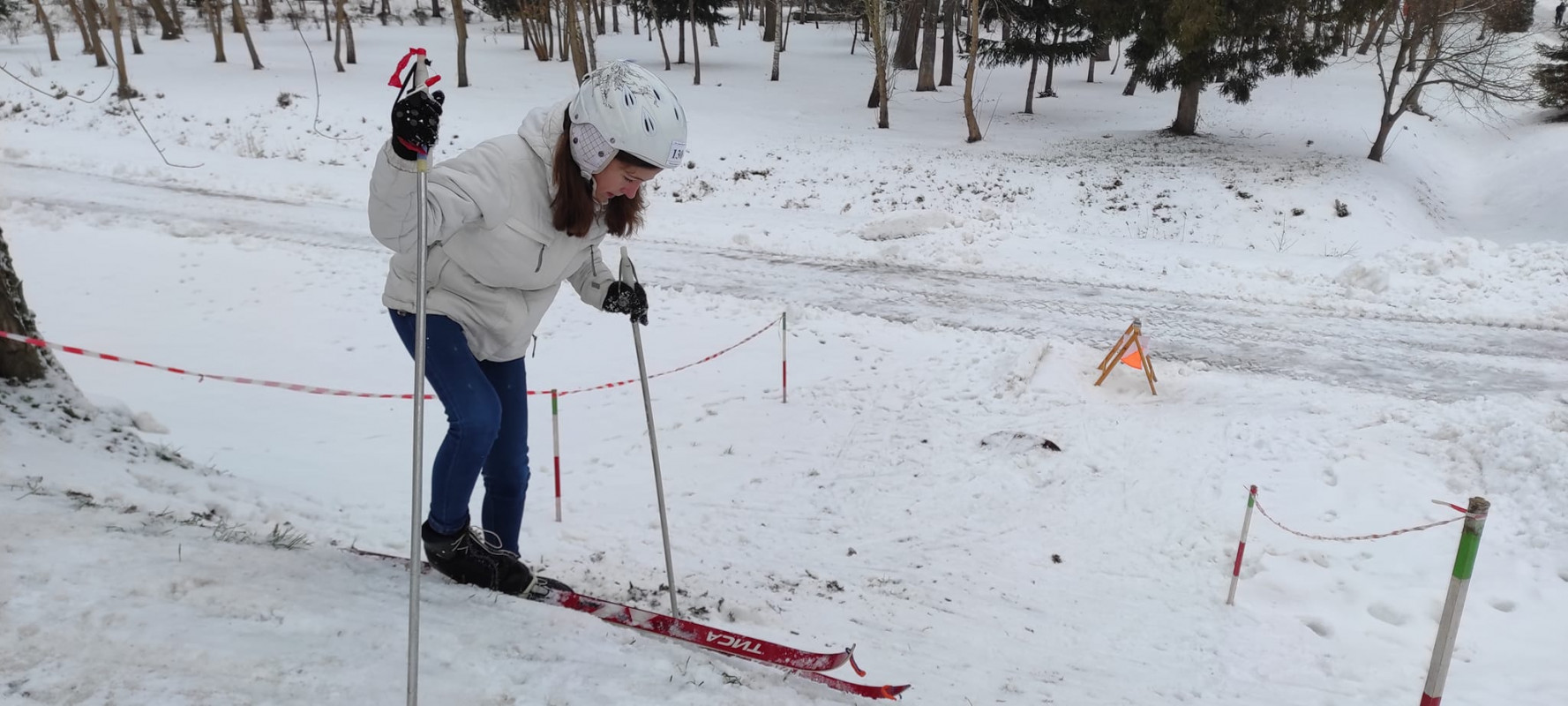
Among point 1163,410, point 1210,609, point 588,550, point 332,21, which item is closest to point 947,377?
point 1163,410

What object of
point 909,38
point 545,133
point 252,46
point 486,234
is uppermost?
point 909,38

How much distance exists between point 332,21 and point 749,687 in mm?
50039

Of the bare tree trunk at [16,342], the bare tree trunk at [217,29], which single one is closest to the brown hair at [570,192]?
the bare tree trunk at [16,342]

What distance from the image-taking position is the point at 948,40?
31500 mm

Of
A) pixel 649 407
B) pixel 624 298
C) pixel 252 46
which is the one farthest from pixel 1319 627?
pixel 252 46

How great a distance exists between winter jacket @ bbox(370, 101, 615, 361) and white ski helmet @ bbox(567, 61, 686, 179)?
0.13 m

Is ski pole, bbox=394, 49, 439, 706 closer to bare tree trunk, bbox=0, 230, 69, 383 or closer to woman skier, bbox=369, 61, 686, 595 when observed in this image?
woman skier, bbox=369, 61, 686, 595

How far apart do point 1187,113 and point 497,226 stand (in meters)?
25.4

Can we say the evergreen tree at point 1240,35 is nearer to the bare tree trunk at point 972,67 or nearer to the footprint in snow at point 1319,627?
the bare tree trunk at point 972,67

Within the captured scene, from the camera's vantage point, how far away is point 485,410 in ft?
A: 9.95

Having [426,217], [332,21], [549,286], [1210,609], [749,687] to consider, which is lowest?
[1210,609]

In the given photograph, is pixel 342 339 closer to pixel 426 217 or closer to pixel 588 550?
pixel 588 550

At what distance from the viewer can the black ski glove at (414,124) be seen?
2410 mm

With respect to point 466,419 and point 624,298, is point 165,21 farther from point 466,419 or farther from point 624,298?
point 466,419
